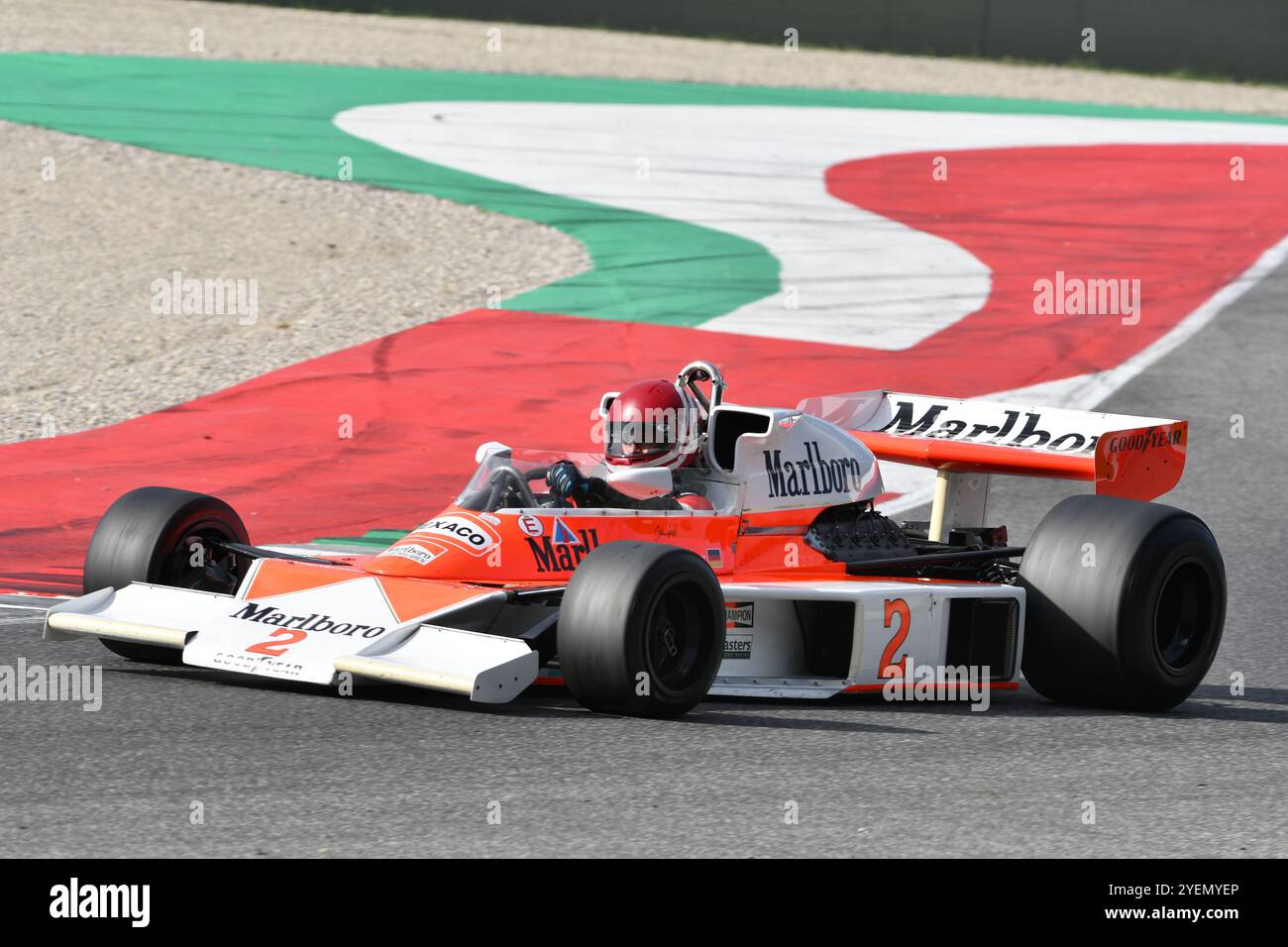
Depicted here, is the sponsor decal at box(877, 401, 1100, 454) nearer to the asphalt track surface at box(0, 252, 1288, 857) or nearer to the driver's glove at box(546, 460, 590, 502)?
the asphalt track surface at box(0, 252, 1288, 857)

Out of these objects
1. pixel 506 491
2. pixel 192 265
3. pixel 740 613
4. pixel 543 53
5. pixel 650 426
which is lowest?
pixel 740 613

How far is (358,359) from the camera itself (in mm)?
15508

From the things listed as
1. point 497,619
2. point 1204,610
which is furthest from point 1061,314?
point 497,619

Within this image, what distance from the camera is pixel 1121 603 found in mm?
7934

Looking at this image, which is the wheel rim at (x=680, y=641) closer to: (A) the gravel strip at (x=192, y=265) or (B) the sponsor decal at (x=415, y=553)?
(B) the sponsor decal at (x=415, y=553)

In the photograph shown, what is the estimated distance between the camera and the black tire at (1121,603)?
797 cm

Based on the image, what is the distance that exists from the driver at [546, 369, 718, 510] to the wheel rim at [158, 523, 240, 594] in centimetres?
143

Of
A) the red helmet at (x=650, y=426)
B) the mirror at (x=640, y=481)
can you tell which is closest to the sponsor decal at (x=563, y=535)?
the mirror at (x=640, y=481)

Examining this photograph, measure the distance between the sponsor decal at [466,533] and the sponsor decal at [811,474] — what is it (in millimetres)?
1323

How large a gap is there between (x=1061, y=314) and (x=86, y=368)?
28.1 ft

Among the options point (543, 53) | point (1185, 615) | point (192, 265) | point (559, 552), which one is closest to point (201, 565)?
point (559, 552)

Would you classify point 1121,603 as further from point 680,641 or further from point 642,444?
point 642,444

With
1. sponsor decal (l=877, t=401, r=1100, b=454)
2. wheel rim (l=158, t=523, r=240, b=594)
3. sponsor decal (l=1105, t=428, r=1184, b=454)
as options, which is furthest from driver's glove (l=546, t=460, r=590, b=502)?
sponsor decal (l=1105, t=428, r=1184, b=454)

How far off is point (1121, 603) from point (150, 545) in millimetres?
3854
